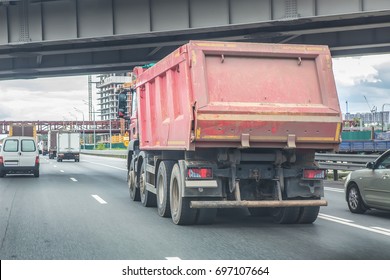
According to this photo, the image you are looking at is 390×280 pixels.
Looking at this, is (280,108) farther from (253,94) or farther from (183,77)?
(183,77)

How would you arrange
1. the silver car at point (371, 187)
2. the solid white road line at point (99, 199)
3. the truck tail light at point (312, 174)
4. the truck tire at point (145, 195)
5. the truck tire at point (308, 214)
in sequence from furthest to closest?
the solid white road line at point (99, 199), the truck tire at point (145, 195), the silver car at point (371, 187), the truck tire at point (308, 214), the truck tail light at point (312, 174)

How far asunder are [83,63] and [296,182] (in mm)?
22945

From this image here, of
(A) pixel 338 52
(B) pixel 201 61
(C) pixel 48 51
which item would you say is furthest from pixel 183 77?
(A) pixel 338 52

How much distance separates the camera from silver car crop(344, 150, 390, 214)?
36.2 feet

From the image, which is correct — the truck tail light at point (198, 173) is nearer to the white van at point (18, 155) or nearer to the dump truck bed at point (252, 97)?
the dump truck bed at point (252, 97)

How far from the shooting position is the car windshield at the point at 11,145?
24.7 meters

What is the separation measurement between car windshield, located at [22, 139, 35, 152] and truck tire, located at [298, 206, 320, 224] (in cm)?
1724

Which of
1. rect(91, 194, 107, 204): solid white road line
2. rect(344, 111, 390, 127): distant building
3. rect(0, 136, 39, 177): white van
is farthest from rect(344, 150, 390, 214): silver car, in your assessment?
rect(344, 111, 390, 127): distant building

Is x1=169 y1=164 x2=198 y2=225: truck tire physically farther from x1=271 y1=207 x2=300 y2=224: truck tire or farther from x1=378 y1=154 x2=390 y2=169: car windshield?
x1=378 y1=154 x2=390 y2=169: car windshield

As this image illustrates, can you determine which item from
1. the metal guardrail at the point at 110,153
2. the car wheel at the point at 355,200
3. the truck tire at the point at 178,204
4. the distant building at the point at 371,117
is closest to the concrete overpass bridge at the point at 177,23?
the car wheel at the point at 355,200

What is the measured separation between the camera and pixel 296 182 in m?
9.93

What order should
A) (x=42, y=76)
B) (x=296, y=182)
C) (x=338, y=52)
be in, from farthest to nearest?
(x=42, y=76) < (x=338, y=52) < (x=296, y=182)

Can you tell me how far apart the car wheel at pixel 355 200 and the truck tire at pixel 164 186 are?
13.4ft
